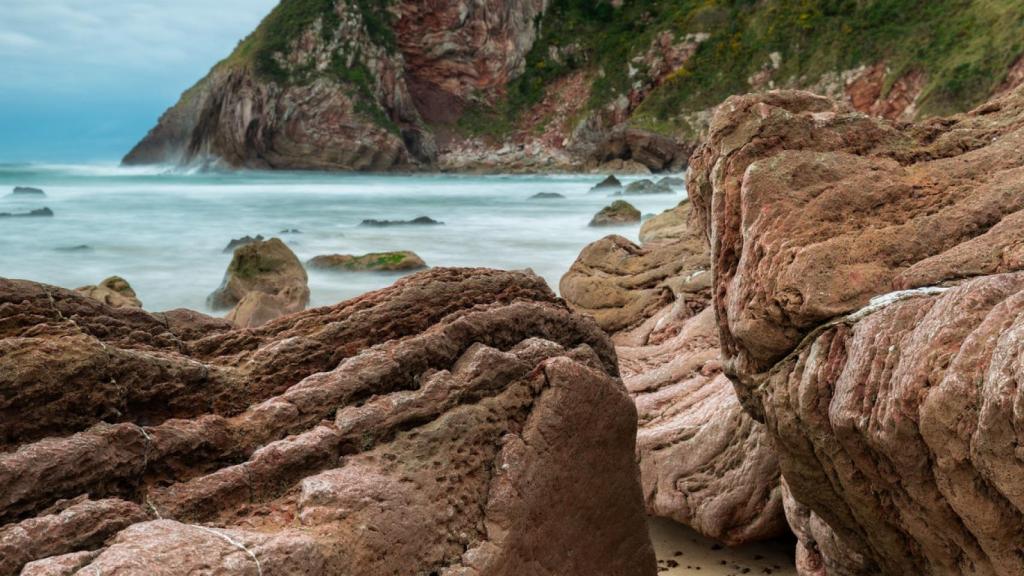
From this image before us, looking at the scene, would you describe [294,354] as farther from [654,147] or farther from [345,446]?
[654,147]

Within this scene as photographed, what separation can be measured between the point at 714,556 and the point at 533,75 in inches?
2627

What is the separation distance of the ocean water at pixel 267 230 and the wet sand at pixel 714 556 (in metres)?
7.97

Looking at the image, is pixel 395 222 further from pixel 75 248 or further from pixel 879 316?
pixel 879 316

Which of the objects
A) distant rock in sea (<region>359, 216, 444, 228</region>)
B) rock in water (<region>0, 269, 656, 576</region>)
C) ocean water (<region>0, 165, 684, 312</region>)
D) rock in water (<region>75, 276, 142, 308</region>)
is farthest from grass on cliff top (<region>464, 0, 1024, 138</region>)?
rock in water (<region>0, 269, 656, 576</region>)

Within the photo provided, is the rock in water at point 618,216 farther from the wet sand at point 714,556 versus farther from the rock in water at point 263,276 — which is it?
the wet sand at point 714,556

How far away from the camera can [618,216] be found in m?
19.8

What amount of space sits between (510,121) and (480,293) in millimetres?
64558

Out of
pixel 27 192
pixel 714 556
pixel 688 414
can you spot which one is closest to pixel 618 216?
pixel 688 414

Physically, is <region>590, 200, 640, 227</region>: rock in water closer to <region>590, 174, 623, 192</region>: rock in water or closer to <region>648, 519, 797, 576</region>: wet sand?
<region>648, 519, 797, 576</region>: wet sand

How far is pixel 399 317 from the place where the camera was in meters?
3.87

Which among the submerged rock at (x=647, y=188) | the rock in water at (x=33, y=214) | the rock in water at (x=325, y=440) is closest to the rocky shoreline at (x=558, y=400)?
the rock in water at (x=325, y=440)

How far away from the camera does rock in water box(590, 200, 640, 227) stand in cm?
1964

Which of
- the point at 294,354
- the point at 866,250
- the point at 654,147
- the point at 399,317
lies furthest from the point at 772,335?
the point at 654,147

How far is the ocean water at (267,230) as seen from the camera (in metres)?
15.3
